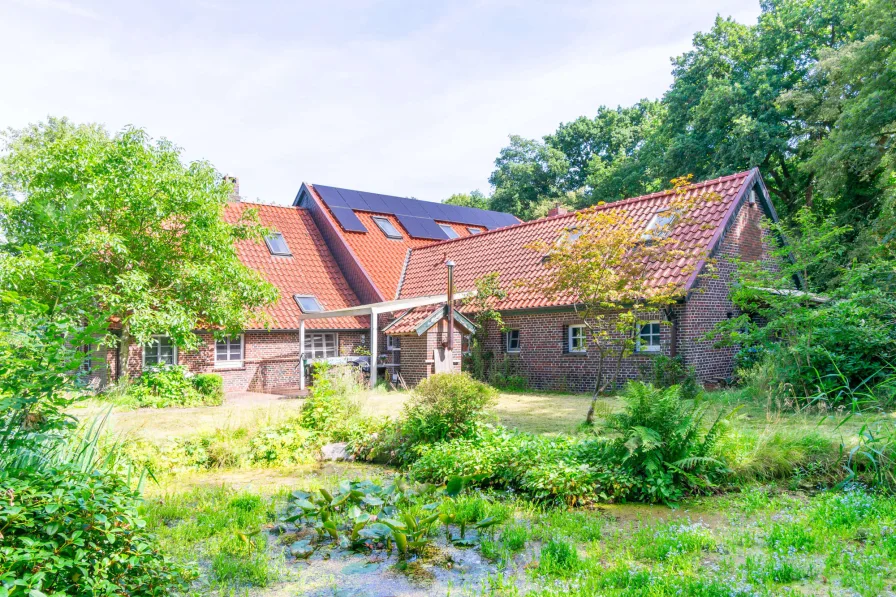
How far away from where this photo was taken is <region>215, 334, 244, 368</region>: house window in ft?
61.3

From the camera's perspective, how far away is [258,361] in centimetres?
1930

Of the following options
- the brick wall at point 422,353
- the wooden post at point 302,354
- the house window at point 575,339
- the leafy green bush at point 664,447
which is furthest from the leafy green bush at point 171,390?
the leafy green bush at point 664,447

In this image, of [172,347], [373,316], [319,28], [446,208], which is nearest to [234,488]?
[319,28]

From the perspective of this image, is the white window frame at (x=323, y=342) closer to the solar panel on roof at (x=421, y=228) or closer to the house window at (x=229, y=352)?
the house window at (x=229, y=352)

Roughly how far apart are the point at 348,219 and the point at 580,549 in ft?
67.2

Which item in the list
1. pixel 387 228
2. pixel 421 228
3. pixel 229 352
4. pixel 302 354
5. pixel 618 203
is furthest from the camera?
pixel 421 228

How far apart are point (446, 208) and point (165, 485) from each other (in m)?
23.6

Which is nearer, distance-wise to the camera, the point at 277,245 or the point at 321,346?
the point at 321,346

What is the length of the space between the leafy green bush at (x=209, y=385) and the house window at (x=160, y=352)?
4.81 ft

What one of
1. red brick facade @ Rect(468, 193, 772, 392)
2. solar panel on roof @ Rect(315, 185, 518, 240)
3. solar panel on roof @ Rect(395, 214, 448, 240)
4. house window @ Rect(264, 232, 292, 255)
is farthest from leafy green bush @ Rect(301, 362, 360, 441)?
solar panel on roof @ Rect(395, 214, 448, 240)

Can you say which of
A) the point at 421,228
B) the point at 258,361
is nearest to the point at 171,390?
the point at 258,361

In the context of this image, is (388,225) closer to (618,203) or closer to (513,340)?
(513,340)

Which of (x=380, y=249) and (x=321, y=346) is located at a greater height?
(x=380, y=249)

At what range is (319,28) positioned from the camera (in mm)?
9094
